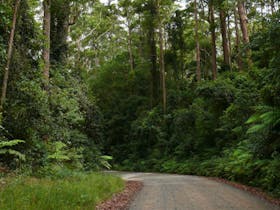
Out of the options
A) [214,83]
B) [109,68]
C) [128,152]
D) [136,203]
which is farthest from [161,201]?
[109,68]

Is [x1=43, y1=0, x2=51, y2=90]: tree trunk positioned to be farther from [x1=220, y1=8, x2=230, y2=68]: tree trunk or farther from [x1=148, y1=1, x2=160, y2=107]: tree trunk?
[x1=148, y1=1, x2=160, y2=107]: tree trunk

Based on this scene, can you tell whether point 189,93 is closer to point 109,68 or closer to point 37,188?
point 109,68

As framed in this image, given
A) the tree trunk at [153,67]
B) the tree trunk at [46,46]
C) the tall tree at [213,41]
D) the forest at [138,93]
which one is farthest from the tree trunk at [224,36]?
the tree trunk at [46,46]

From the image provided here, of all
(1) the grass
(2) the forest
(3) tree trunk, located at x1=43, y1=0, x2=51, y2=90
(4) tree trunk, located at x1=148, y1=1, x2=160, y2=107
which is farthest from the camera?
(4) tree trunk, located at x1=148, y1=1, x2=160, y2=107

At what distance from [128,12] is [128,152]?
61.4ft

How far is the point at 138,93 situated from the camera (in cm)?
4253

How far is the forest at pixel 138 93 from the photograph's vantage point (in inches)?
487

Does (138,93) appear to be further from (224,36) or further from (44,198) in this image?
(44,198)

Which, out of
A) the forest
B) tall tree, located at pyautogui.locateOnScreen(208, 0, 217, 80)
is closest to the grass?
the forest

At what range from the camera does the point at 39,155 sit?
1384 centimetres

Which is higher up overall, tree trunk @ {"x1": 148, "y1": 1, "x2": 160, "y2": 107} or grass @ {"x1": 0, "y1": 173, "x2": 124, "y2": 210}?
tree trunk @ {"x1": 148, "y1": 1, "x2": 160, "y2": 107}

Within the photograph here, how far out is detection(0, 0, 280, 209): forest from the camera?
12.4 m

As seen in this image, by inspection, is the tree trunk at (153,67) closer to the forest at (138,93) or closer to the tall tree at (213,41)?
the forest at (138,93)

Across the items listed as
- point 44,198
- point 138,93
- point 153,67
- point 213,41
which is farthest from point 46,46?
point 138,93
